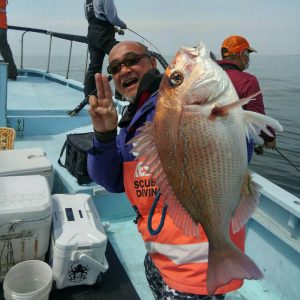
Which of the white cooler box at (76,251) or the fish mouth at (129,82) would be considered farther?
the white cooler box at (76,251)

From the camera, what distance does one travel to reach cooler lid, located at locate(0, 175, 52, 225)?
257cm

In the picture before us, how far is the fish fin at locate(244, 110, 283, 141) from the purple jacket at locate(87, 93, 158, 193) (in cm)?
66

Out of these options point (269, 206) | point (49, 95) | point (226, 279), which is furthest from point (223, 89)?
point (49, 95)

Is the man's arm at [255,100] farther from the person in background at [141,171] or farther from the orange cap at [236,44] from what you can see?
the person in background at [141,171]

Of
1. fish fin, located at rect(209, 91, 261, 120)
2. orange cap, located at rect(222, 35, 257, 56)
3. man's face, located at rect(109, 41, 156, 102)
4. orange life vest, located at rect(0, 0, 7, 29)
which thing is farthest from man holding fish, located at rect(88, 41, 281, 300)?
orange life vest, located at rect(0, 0, 7, 29)

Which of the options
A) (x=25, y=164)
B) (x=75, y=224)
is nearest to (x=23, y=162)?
(x=25, y=164)

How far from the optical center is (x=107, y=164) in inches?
73.1

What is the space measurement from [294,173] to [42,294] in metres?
9.10

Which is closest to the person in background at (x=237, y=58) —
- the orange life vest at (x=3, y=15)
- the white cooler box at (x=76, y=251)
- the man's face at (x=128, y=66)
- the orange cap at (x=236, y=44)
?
the orange cap at (x=236, y=44)

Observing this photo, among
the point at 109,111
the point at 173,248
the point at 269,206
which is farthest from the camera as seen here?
the point at 269,206

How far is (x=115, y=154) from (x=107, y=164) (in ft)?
0.24

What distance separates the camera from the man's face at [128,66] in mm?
2045

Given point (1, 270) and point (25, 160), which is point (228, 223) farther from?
point (25, 160)

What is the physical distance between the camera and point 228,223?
139cm
